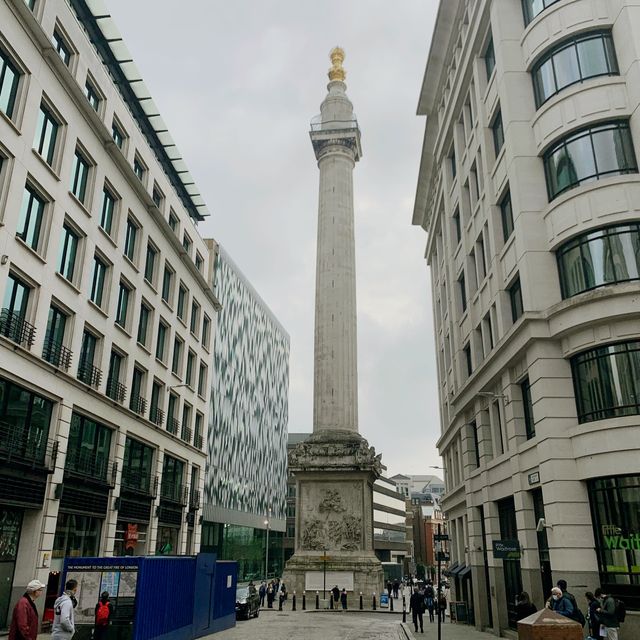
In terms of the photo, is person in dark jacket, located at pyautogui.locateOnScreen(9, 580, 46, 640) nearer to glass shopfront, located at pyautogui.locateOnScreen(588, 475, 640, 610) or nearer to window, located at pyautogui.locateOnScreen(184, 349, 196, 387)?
glass shopfront, located at pyautogui.locateOnScreen(588, 475, 640, 610)

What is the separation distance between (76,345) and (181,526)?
17620 millimetres

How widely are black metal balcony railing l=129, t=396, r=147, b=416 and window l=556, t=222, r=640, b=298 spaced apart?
23.1 metres

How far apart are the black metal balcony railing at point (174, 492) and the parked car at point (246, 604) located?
7.24 meters

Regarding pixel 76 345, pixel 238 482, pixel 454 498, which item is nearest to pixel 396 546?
pixel 238 482

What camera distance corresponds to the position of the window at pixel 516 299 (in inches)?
965

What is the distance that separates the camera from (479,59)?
101 feet

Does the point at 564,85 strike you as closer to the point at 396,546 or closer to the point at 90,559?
the point at 90,559

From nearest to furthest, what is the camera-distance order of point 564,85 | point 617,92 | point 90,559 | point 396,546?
point 90,559 → point 617,92 → point 564,85 → point 396,546

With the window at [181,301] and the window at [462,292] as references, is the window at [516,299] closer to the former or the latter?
the window at [462,292]

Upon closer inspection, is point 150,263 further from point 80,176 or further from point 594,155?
point 594,155

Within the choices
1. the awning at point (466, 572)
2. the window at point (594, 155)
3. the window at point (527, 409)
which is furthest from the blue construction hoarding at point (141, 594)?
the window at point (594, 155)

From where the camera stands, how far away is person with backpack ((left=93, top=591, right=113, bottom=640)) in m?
16.6

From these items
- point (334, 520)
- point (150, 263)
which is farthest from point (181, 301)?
point (334, 520)

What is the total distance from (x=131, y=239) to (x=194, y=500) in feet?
60.6
